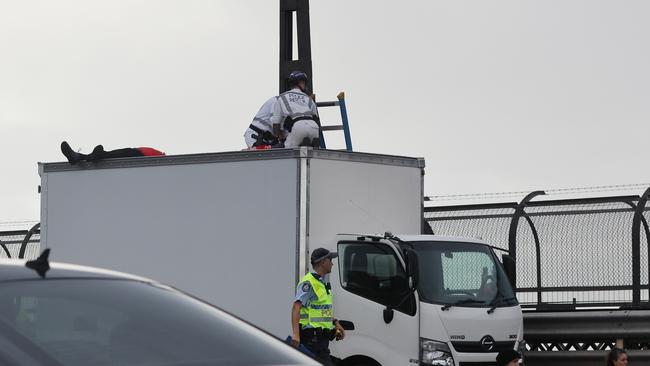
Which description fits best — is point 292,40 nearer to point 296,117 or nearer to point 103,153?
point 296,117

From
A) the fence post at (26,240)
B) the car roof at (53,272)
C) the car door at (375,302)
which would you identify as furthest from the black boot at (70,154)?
the car roof at (53,272)

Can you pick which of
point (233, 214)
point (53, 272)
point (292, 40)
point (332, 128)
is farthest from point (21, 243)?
point (53, 272)

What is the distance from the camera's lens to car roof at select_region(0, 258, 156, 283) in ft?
15.9

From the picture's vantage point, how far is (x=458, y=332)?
1436cm

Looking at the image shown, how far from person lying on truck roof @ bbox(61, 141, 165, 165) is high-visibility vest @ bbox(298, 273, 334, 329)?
3.55 m

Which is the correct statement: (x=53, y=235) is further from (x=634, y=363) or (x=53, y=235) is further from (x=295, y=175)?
(x=634, y=363)

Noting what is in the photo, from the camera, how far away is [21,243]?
21125mm

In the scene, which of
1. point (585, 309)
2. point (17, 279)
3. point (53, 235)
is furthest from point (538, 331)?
point (17, 279)

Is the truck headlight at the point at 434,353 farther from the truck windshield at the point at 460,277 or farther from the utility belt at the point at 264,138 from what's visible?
the utility belt at the point at 264,138

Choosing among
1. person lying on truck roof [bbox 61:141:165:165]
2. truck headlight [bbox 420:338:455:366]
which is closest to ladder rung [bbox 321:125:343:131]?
person lying on truck roof [bbox 61:141:165:165]

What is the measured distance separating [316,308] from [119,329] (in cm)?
Answer: 867

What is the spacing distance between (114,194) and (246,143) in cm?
195

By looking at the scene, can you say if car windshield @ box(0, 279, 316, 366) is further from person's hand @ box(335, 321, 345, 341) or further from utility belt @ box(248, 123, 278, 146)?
utility belt @ box(248, 123, 278, 146)

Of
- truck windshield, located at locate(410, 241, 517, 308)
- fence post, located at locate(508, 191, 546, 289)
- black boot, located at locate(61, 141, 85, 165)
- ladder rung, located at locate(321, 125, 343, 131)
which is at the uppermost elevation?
ladder rung, located at locate(321, 125, 343, 131)
